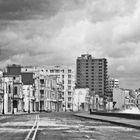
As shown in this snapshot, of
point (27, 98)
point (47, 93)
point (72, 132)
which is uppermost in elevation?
point (47, 93)

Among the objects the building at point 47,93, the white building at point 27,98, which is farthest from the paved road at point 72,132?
the building at point 47,93

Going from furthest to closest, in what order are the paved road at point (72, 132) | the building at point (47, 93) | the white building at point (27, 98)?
the building at point (47, 93), the white building at point (27, 98), the paved road at point (72, 132)

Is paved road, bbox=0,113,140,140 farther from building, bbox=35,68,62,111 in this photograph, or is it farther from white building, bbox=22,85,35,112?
building, bbox=35,68,62,111

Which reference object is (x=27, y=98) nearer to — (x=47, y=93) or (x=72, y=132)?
(x=47, y=93)

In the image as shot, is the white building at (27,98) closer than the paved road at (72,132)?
No

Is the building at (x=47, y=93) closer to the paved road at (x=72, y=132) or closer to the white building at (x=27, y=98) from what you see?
the white building at (x=27, y=98)

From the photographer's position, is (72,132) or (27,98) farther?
(27,98)

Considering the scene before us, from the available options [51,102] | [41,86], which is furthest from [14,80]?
[51,102]

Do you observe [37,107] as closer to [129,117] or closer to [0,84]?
[0,84]

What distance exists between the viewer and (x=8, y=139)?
914 inches

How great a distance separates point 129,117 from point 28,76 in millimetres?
99662

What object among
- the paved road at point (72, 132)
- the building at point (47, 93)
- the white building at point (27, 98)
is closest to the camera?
the paved road at point (72, 132)

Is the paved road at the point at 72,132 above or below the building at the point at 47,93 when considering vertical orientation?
below

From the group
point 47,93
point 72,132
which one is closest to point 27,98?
point 47,93
